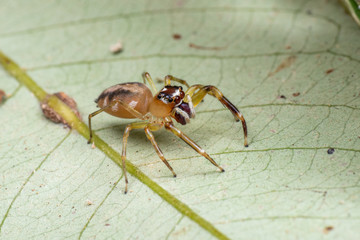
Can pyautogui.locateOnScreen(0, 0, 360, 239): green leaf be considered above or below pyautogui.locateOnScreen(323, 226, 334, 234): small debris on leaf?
above

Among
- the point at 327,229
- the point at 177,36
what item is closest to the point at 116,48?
the point at 177,36

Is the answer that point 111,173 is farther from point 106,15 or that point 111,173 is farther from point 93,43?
point 106,15

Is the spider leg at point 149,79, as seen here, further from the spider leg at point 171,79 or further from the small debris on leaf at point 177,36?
the small debris on leaf at point 177,36

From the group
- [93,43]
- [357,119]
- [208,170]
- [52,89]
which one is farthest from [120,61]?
[357,119]

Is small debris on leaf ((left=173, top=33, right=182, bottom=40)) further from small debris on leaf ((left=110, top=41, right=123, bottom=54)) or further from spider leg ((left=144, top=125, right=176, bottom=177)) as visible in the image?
spider leg ((left=144, top=125, right=176, bottom=177))

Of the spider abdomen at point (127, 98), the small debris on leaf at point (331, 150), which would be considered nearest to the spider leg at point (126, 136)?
the spider abdomen at point (127, 98)

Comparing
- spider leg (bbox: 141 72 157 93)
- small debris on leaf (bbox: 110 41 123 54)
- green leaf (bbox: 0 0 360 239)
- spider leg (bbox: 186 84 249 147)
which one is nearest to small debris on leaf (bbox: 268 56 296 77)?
green leaf (bbox: 0 0 360 239)
